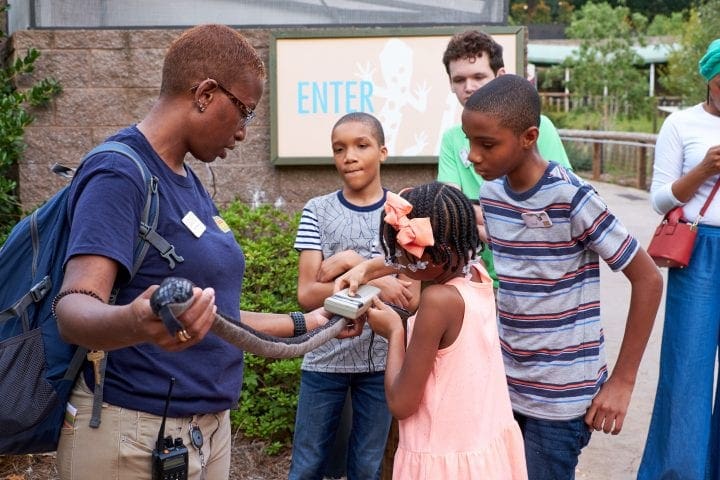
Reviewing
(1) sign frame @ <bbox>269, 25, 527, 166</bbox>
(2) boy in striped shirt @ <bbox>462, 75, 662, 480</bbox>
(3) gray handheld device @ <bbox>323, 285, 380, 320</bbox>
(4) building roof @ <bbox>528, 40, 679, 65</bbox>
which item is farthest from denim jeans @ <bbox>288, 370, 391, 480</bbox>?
(4) building roof @ <bbox>528, 40, 679, 65</bbox>

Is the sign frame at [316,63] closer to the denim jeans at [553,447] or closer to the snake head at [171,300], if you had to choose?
the denim jeans at [553,447]

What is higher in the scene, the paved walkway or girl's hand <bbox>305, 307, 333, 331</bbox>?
girl's hand <bbox>305, 307, 333, 331</bbox>

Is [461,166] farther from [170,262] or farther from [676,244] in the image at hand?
[170,262]

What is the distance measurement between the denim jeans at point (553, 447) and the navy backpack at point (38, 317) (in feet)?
4.50

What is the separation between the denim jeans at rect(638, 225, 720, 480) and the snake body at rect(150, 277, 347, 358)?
2.13 metres

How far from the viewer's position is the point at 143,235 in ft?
6.86

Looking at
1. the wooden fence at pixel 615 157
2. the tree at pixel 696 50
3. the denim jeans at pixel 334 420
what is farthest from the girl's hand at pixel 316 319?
the tree at pixel 696 50

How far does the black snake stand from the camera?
5.46ft

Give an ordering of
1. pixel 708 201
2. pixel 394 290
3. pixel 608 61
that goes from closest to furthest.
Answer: pixel 394 290 < pixel 708 201 < pixel 608 61

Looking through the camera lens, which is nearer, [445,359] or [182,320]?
[182,320]

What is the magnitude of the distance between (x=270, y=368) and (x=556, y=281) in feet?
7.08

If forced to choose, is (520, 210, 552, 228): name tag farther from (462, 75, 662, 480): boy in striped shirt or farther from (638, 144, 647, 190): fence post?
(638, 144, 647, 190): fence post

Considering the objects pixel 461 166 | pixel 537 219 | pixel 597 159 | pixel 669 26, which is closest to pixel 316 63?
pixel 461 166

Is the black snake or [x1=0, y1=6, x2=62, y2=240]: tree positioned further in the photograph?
[x1=0, y1=6, x2=62, y2=240]: tree
